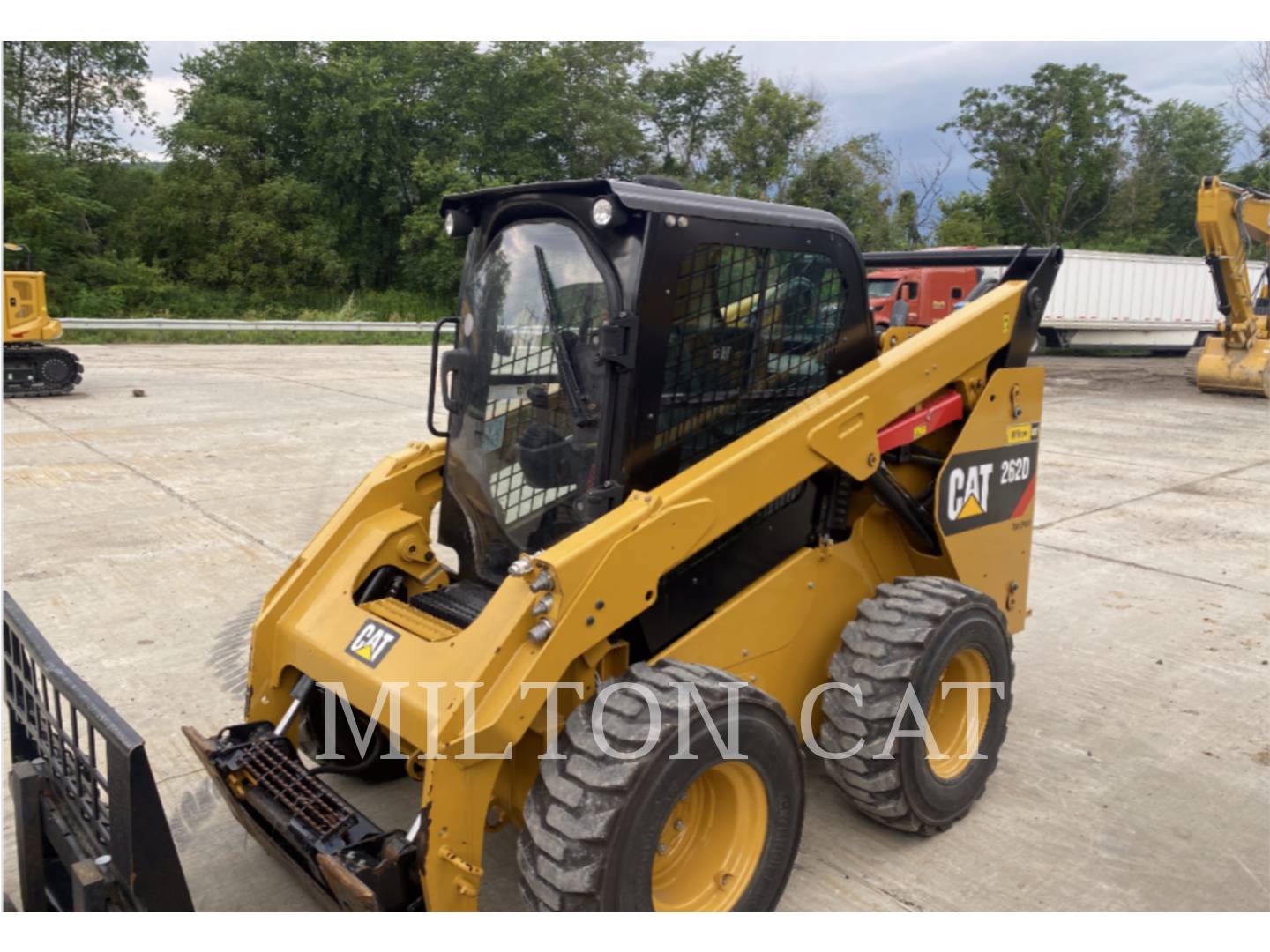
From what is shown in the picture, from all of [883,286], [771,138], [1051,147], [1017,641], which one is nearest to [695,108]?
[771,138]

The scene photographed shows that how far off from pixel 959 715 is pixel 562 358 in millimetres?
1906

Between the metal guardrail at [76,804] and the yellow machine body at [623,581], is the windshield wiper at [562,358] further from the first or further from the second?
the metal guardrail at [76,804]

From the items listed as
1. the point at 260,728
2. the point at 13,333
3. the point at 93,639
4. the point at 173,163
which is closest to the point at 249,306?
the point at 173,163

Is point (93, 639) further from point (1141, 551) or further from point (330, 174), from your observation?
point (330, 174)

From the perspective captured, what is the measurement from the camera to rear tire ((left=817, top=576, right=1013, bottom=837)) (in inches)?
126

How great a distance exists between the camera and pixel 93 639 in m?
5.10

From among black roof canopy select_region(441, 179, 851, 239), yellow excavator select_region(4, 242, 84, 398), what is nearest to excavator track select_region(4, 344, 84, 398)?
yellow excavator select_region(4, 242, 84, 398)

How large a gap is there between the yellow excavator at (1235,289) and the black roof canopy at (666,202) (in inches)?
523

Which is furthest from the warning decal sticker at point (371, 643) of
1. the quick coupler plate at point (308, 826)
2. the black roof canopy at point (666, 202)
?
the black roof canopy at point (666, 202)

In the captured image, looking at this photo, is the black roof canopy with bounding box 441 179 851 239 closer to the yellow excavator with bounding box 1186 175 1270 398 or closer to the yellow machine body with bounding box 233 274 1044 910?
the yellow machine body with bounding box 233 274 1044 910

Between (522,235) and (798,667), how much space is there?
168 cm

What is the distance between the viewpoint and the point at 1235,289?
50.0ft

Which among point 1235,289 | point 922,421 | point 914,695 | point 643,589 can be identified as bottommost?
point 914,695

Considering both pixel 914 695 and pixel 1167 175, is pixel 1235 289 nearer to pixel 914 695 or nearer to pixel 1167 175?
pixel 914 695
